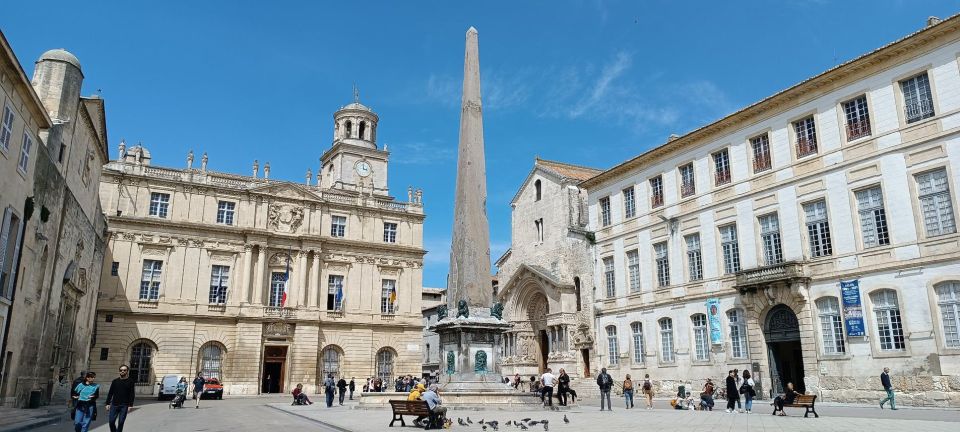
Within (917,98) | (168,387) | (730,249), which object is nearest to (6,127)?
(168,387)

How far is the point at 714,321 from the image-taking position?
23969mm

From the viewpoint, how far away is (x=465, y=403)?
51.0 ft

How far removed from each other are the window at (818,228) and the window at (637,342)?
8.15 m

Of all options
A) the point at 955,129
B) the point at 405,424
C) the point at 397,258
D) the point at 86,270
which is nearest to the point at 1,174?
the point at 405,424

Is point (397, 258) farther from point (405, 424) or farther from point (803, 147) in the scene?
point (405, 424)

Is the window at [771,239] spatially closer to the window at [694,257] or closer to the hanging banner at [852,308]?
the hanging banner at [852,308]

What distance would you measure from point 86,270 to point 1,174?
42.5 ft

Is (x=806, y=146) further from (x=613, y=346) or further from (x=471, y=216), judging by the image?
(x=471, y=216)

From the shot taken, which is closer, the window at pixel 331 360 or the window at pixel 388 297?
the window at pixel 331 360

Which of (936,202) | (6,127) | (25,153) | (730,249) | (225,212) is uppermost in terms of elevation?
(225,212)

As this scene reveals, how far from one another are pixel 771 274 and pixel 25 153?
2135cm

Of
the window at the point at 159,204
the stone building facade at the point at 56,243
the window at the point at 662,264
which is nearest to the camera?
the stone building facade at the point at 56,243

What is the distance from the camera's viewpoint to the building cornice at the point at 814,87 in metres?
18.6

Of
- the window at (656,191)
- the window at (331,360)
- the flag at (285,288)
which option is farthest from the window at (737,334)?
the flag at (285,288)
